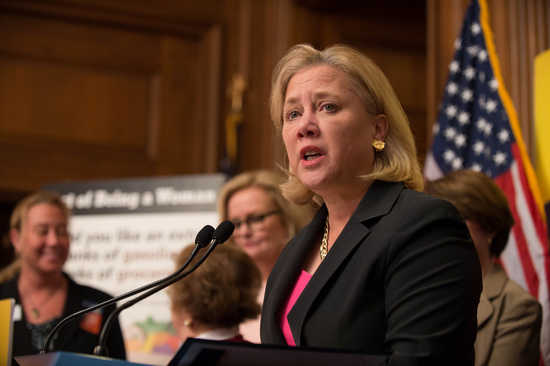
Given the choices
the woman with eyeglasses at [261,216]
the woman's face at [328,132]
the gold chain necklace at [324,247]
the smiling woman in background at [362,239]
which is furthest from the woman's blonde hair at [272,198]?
the woman's face at [328,132]

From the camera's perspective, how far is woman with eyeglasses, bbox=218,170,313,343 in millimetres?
3492

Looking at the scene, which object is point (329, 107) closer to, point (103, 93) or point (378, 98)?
point (378, 98)

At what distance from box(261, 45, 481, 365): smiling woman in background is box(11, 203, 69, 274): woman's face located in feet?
6.51

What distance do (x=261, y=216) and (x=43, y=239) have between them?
1.11 metres

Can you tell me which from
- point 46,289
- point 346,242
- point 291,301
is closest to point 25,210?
point 46,289

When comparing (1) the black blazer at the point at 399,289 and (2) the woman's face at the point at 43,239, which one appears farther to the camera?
(2) the woman's face at the point at 43,239

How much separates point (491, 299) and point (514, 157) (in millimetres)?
1060

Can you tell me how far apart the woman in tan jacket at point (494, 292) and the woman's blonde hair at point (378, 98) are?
0.83 m

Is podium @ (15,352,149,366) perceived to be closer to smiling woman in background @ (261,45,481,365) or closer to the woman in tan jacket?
smiling woman in background @ (261,45,481,365)

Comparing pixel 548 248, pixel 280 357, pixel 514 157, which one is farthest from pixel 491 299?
pixel 280 357

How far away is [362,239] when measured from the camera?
1632 millimetres

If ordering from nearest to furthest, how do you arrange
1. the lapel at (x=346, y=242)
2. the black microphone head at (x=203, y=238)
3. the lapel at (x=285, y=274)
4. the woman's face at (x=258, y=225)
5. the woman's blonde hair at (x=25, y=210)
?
the lapel at (x=346, y=242), the lapel at (x=285, y=274), the black microphone head at (x=203, y=238), the woman's face at (x=258, y=225), the woman's blonde hair at (x=25, y=210)

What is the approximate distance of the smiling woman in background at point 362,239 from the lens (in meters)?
1.47

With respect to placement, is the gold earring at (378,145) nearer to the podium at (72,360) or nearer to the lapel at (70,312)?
the podium at (72,360)
